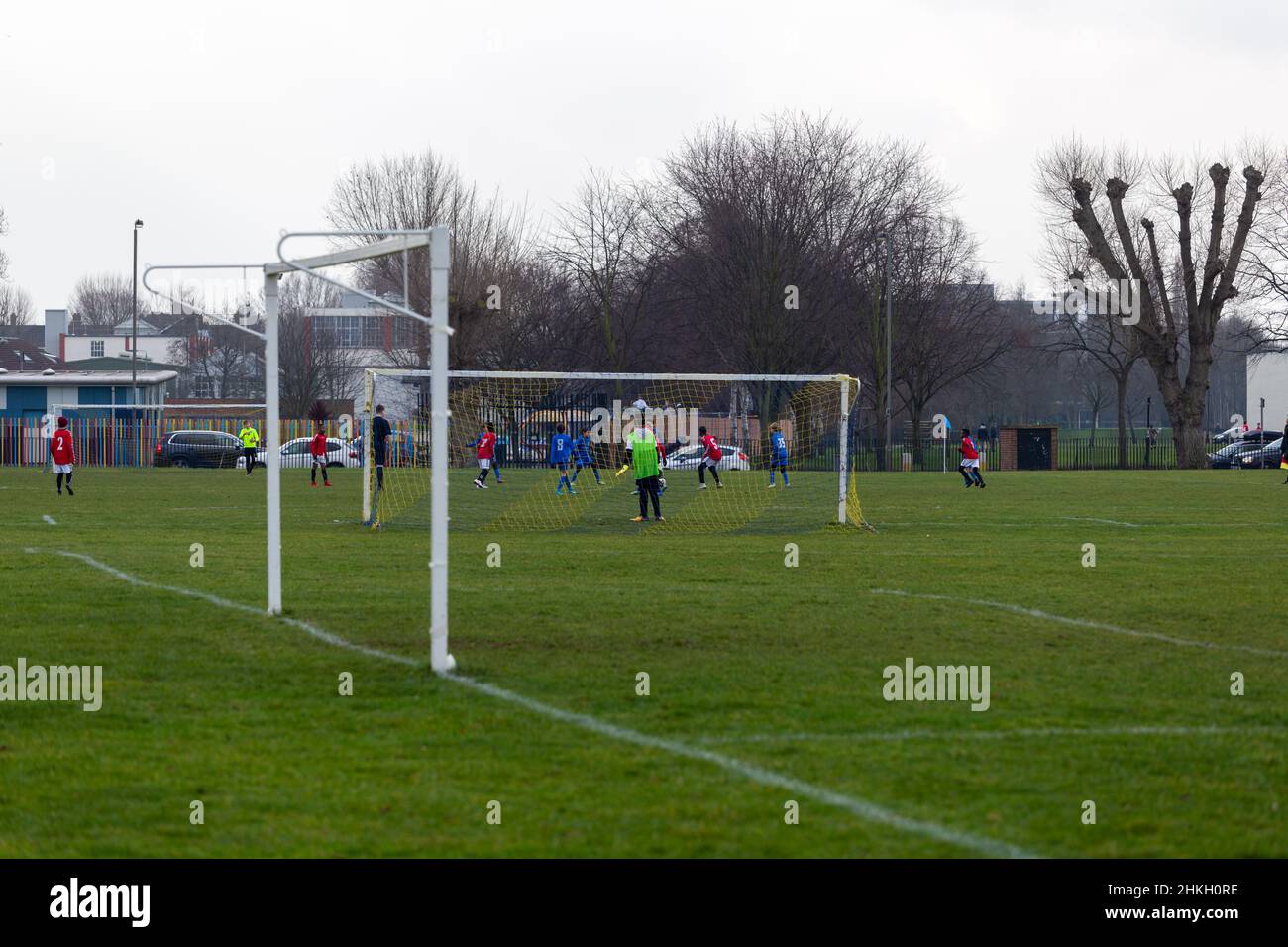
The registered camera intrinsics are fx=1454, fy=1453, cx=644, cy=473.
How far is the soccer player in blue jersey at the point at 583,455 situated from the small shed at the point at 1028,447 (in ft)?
84.1

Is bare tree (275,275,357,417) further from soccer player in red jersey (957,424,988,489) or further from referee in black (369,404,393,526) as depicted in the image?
referee in black (369,404,393,526)

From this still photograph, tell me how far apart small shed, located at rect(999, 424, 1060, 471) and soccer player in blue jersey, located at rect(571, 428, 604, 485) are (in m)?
25.6

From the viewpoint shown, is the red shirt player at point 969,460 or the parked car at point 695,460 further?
the parked car at point 695,460

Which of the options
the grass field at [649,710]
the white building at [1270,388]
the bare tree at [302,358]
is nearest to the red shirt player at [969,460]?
the grass field at [649,710]

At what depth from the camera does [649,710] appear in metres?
8.23

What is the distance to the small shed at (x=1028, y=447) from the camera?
59562 mm

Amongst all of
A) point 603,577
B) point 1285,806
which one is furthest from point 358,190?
point 1285,806

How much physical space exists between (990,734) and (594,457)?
33587 mm

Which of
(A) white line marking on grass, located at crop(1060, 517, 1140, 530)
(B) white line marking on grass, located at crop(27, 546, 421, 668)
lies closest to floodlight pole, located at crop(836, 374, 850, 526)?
(A) white line marking on grass, located at crop(1060, 517, 1140, 530)

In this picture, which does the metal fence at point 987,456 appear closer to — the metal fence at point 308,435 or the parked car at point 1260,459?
the metal fence at point 308,435

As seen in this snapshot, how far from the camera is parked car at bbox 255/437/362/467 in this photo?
56875 mm

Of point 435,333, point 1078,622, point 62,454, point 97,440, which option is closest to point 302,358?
point 97,440
